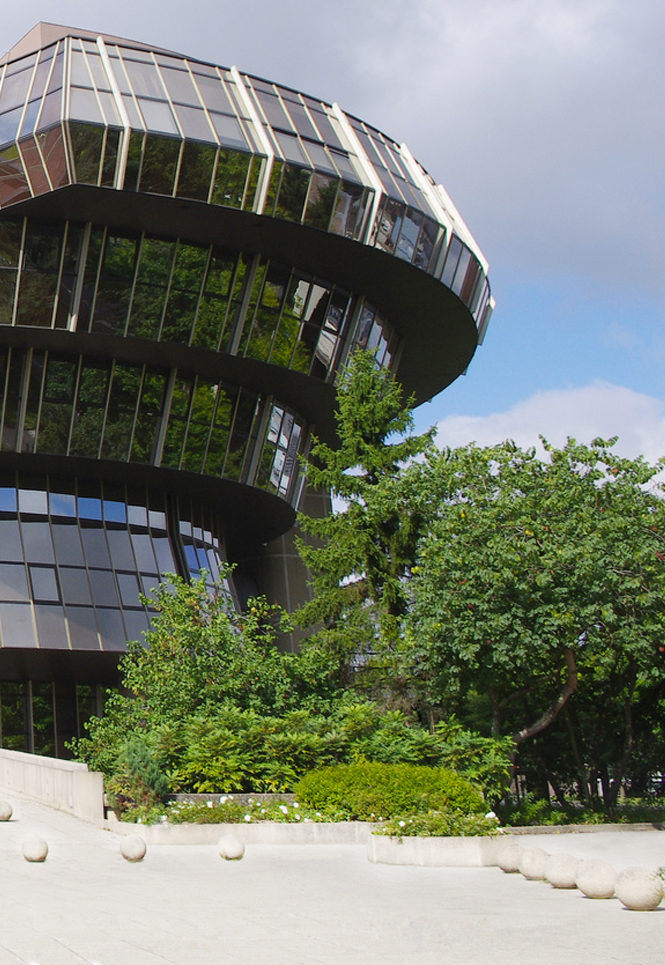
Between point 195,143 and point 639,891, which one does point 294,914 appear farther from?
point 195,143

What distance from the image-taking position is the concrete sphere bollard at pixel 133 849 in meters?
14.6

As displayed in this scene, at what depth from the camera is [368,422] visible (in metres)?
25.3

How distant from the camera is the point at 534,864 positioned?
1252 cm

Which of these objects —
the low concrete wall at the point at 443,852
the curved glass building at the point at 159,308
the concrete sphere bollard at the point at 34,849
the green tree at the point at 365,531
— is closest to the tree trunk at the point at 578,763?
the green tree at the point at 365,531

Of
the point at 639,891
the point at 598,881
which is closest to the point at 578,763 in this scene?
the point at 598,881

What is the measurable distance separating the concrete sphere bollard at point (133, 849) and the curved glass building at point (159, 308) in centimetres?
1675

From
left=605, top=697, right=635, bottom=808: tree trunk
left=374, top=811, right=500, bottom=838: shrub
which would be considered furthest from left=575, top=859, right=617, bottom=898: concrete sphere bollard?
left=605, top=697, right=635, bottom=808: tree trunk

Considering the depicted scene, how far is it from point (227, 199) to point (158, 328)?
445 cm

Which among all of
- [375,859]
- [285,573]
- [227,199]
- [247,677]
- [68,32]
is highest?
[68,32]

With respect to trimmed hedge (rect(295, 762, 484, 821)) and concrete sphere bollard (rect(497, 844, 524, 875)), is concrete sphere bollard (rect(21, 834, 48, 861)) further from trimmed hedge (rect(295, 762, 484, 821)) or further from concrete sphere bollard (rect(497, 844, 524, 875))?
concrete sphere bollard (rect(497, 844, 524, 875))

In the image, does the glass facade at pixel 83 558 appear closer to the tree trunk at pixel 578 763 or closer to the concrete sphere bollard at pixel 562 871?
the tree trunk at pixel 578 763

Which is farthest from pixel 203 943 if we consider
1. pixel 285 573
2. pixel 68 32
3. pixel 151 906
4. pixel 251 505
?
pixel 68 32

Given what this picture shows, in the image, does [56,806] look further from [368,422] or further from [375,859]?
[368,422]

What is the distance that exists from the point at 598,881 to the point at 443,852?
4801 mm
